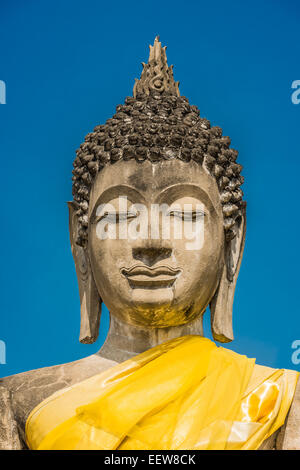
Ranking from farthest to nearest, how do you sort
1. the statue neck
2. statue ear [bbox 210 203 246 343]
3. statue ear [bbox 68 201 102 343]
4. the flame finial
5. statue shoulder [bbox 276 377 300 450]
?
the flame finial < statue ear [bbox 68 201 102 343] < statue ear [bbox 210 203 246 343] < the statue neck < statue shoulder [bbox 276 377 300 450]

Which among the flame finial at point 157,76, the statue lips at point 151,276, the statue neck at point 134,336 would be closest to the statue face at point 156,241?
the statue lips at point 151,276

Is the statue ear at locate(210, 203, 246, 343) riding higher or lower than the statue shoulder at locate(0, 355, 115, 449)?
higher

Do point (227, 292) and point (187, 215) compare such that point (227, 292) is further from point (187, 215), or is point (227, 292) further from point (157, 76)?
point (157, 76)

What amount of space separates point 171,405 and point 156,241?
1.23 meters

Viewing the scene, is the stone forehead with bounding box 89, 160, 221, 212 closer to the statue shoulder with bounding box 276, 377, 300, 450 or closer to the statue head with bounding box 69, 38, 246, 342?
the statue head with bounding box 69, 38, 246, 342

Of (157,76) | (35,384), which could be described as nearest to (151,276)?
(35,384)

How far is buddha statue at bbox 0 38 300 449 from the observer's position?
4.19m

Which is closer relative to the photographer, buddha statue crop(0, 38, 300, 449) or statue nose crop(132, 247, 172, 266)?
buddha statue crop(0, 38, 300, 449)

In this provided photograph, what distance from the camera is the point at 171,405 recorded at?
13.8 ft

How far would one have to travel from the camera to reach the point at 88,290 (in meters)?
5.37

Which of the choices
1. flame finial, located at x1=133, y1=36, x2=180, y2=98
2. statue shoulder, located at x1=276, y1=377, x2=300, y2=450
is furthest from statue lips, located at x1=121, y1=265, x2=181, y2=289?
flame finial, located at x1=133, y1=36, x2=180, y2=98
